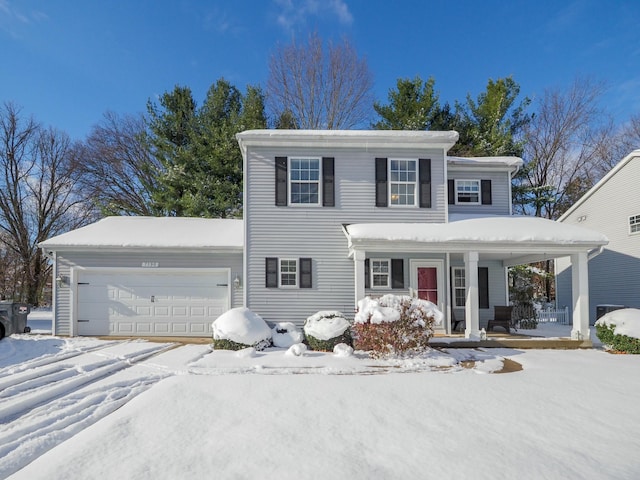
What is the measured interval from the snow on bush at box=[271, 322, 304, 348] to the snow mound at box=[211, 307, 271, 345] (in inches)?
12.7

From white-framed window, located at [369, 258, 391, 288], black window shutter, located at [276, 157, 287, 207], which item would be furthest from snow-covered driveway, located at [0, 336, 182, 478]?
white-framed window, located at [369, 258, 391, 288]

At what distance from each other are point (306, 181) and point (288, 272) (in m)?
2.59

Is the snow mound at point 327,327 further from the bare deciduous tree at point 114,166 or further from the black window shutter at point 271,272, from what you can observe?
the bare deciduous tree at point 114,166

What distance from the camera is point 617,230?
13.8 meters

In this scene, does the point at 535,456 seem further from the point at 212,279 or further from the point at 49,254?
the point at 49,254

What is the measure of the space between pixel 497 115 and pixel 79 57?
18.3 m

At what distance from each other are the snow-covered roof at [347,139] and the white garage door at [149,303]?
153 inches

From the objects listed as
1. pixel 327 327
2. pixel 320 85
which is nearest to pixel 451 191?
pixel 327 327

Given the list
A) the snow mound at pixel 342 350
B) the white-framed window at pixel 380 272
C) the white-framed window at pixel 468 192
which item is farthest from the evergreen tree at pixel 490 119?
the snow mound at pixel 342 350

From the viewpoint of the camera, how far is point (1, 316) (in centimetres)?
1022

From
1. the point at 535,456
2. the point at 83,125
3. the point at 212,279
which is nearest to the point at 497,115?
the point at 212,279

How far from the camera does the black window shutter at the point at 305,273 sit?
1056cm

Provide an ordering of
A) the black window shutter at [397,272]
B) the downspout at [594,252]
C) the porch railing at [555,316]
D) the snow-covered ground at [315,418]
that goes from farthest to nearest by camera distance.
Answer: the porch railing at [555,316], the black window shutter at [397,272], the downspout at [594,252], the snow-covered ground at [315,418]

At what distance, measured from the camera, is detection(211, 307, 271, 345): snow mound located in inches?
336
